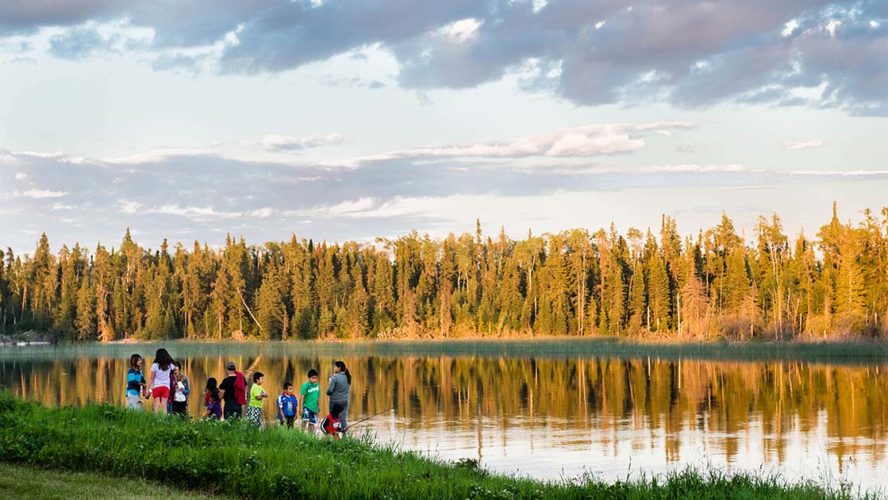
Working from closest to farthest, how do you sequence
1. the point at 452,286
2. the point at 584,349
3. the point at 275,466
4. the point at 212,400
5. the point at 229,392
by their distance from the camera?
the point at 275,466 → the point at 229,392 → the point at 212,400 → the point at 584,349 → the point at 452,286

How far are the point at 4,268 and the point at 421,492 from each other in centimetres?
14856

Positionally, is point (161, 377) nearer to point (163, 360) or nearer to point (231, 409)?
point (163, 360)

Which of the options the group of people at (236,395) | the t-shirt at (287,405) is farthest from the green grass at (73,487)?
the t-shirt at (287,405)

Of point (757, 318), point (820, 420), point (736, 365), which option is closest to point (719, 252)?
point (757, 318)

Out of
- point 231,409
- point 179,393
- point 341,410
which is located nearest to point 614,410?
point 341,410

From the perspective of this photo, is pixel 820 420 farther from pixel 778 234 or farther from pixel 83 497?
pixel 778 234

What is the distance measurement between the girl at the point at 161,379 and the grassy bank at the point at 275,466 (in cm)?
340

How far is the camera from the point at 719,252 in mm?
119688

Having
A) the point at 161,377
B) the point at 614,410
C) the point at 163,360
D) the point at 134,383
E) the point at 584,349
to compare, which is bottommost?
the point at 584,349

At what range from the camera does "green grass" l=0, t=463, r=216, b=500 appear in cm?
1391

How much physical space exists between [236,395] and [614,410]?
17.3m

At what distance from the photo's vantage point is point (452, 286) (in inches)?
5773

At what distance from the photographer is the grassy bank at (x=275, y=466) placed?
574 inches

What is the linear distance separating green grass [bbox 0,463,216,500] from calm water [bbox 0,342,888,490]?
9.03 meters
